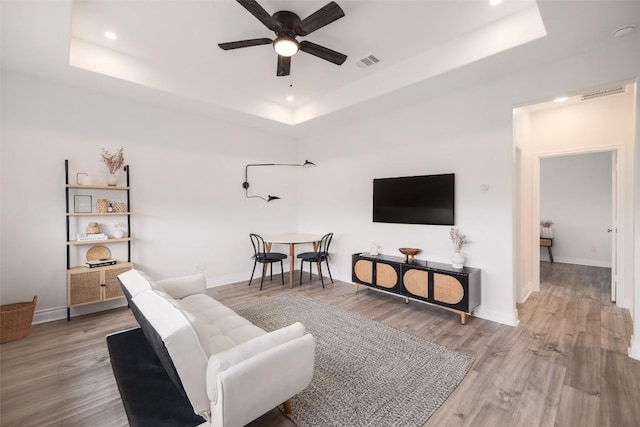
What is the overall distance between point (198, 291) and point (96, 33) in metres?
2.98

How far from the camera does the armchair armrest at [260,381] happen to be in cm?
137

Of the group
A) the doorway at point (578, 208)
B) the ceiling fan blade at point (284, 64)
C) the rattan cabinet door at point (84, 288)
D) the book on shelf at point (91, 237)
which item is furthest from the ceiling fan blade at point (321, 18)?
the doorway at point (578, 208)

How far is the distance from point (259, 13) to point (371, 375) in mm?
3142

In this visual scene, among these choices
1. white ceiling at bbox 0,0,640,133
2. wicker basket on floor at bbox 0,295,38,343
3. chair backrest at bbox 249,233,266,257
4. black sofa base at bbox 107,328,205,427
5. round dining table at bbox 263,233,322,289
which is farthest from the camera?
chair backrest at bbox 249,233,266,257

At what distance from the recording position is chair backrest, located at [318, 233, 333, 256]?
5138mm

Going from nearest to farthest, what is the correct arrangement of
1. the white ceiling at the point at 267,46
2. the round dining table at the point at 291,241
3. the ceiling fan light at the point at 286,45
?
1. the white ceiling at the point at 267,46
2. the ceiling fan light at the point at 286,45
3. the round dining table at the point at 291,241

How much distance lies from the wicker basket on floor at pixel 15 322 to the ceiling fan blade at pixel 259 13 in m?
3.75

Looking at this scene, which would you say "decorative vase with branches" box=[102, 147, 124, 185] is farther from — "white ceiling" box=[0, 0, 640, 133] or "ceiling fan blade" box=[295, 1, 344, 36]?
"ceiling fan blade" box=[295, 1, 344, 36]

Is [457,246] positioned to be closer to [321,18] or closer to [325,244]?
[325,244]

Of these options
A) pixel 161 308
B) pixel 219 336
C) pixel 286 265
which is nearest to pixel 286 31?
pixel 161 308

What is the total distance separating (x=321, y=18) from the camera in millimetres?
2309

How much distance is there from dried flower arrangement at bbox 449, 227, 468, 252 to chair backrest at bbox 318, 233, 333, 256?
2.19 meters

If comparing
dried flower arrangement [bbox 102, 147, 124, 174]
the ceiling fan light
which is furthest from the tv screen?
dried flower arrangement [bbox 102, 147, 124, 174]

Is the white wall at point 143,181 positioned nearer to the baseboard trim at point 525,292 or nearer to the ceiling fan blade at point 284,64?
the ceiling fan blade at point 284,64
